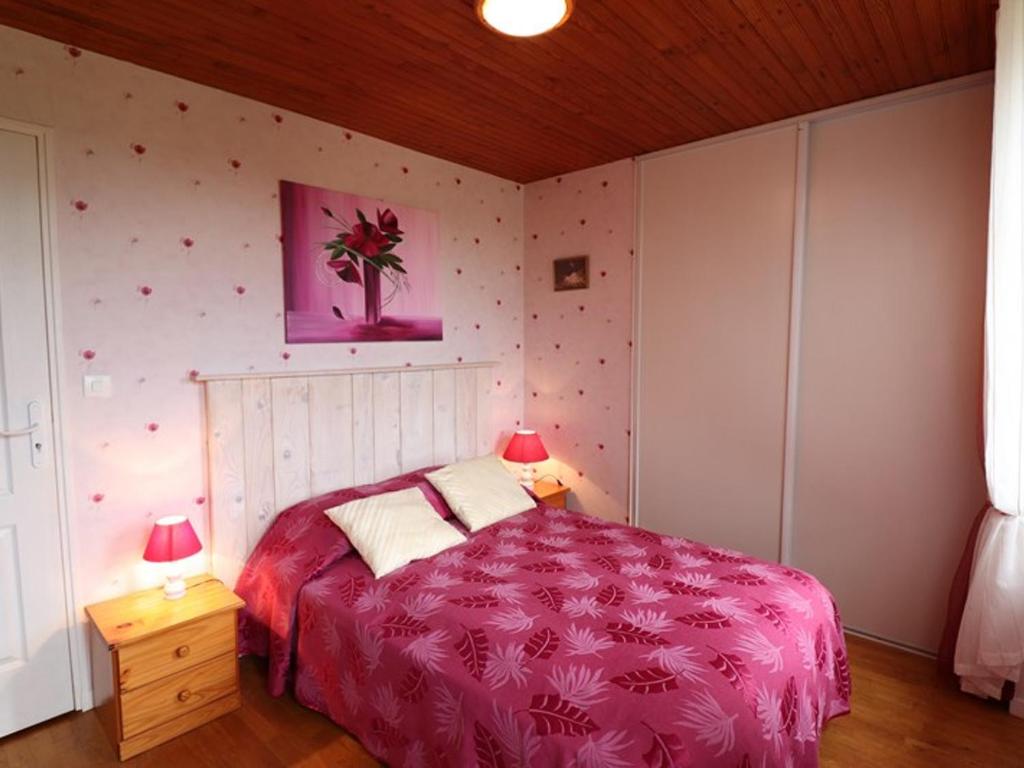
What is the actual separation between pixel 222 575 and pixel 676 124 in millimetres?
2872

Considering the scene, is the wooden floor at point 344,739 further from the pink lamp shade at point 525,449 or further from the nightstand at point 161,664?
the pink lamp shade at point 525,449

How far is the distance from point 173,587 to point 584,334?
242 cm

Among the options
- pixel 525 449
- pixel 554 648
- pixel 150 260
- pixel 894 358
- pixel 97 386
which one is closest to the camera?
pixel 554 648

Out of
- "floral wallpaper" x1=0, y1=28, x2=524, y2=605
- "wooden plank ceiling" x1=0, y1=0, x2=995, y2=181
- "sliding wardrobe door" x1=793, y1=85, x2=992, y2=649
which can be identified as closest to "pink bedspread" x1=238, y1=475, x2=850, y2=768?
"floral wallpaper" x1=0, y1=28, x2=524, y2=605

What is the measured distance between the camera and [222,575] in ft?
7.78

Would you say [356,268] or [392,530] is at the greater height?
[356,268]

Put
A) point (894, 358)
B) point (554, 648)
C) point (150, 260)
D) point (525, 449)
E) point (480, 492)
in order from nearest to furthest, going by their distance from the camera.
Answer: point (554, 648) < point (150, 260) < point (894, 358) < point (480, 492) < point (525, 449)

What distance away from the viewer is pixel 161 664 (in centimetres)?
193

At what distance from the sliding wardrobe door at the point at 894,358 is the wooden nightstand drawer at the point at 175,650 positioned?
100 inches

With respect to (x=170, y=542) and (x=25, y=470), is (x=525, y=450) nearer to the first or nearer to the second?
(x=170, y=542)

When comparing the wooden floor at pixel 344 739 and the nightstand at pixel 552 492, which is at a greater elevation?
the nightstand at pixel 552 492

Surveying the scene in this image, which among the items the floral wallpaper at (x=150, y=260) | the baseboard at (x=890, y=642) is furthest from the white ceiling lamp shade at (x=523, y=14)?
the baseboard at (x=890, y=642)

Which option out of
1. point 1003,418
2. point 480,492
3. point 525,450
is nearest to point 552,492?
point 525,450

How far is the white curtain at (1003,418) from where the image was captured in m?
1.87
